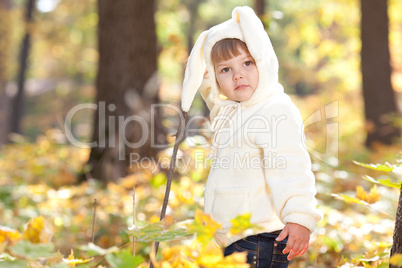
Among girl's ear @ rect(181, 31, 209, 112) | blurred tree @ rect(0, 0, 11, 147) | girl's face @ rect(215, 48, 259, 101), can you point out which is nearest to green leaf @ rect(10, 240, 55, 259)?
girl's ear @ rect(181, 31, 209, 112)

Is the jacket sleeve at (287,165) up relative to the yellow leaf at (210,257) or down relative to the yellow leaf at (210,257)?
up

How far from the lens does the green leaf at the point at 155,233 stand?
146cm

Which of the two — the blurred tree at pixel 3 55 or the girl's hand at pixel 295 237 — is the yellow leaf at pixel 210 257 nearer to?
the girl's hand at pixel 295 237

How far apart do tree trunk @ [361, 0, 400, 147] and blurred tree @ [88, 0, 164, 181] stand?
4916 millimetres

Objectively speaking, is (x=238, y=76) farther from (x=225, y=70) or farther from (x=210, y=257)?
(x=210, y=257)

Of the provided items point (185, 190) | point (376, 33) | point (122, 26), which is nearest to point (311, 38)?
point (376, 33)

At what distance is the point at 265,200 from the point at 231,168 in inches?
8.7

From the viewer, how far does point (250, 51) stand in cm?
205

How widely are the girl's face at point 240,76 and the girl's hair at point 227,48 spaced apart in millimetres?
16

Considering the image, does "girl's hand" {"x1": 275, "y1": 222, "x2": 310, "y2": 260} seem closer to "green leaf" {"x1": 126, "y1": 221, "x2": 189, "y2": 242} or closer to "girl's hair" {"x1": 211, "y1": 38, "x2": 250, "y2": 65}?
"green leaf" {"x1": 126, "y1": 221, "x2": 189, "y2": 242}

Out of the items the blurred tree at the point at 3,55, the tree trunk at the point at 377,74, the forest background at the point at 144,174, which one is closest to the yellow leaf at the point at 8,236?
the forest background at the point at 144,174

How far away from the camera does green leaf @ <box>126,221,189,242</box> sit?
1.46 metres

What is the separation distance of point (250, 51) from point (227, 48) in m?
0.14

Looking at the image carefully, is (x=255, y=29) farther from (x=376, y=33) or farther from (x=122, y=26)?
(x=376, y=33)
